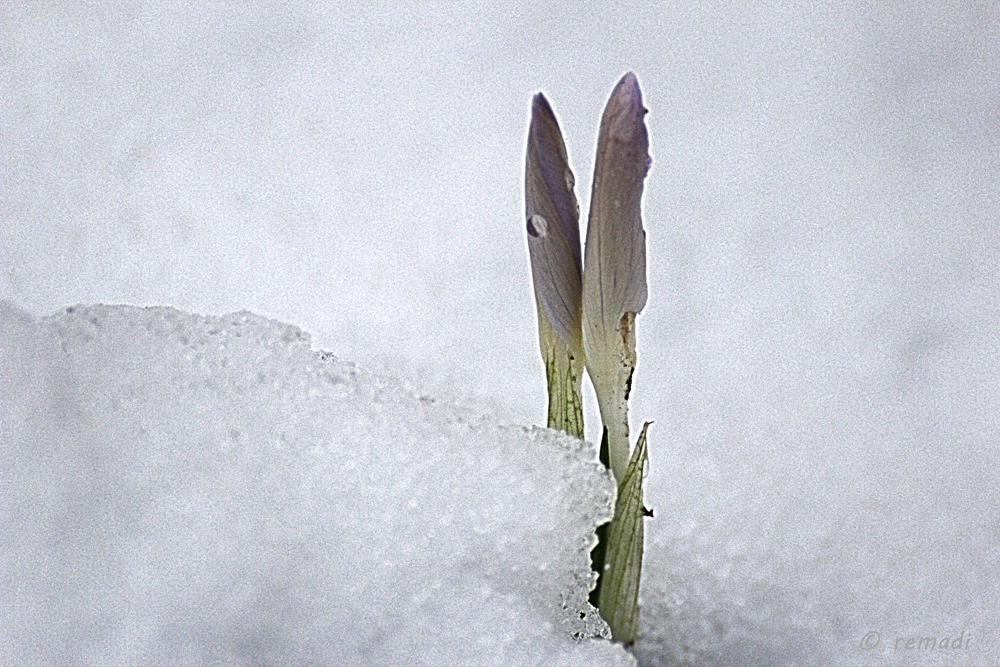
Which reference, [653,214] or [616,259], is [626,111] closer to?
[616,259]

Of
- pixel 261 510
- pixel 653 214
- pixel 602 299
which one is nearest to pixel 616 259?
pixel 602 299

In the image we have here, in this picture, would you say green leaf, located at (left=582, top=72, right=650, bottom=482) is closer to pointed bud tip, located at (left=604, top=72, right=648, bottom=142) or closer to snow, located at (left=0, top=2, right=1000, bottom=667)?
pointed bud tip, located at (left=604, top=72, right=648, bottom=142)

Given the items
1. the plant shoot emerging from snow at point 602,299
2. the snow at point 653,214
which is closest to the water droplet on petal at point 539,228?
the plant shoot emerging from snow at point 602,299

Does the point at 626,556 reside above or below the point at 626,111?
below

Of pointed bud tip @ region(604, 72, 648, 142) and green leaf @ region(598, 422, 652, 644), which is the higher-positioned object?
pointed bud tip @ region(604, 72, 648, 142)

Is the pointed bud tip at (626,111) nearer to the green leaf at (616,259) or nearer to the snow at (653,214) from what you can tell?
the green leaf at (616,259)

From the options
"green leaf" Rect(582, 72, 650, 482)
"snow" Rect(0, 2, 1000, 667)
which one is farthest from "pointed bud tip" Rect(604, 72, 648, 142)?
"snow" Rect(0, 2, 1000, 667)
